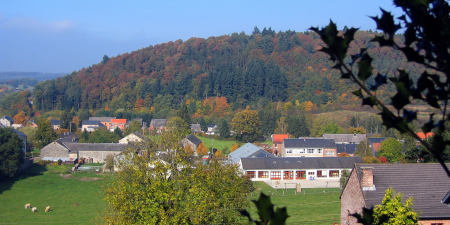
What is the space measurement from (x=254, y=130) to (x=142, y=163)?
132 feet

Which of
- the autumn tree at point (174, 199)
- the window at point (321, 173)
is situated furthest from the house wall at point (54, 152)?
the autumn tree at point (174, 199)

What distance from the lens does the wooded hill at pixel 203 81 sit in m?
79.1

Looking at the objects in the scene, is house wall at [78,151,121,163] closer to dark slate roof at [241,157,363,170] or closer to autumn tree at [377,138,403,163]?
dark slate roof at [241,157,363,170]

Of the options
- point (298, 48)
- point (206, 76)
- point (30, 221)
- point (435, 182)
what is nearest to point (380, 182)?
point (435, 182)

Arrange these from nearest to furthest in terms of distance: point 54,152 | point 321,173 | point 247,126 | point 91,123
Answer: point 321,173 < point 54,152 < point 247,126 < point 91,123

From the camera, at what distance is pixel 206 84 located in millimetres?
85062

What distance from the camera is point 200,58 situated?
10594cm

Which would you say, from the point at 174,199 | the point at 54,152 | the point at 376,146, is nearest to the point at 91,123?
the point at 54,152

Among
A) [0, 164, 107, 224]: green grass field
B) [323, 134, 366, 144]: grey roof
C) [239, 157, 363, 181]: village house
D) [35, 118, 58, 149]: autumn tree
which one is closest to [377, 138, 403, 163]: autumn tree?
[239, 157, 363, 181]: village house

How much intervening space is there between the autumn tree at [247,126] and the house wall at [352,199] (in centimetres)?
3968

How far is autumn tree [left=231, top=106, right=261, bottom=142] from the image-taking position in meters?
53.0

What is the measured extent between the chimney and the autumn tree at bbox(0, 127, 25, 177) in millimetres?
27598

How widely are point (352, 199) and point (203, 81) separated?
76.2 metres

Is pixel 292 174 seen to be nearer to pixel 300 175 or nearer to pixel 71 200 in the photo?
pixel 300 175
